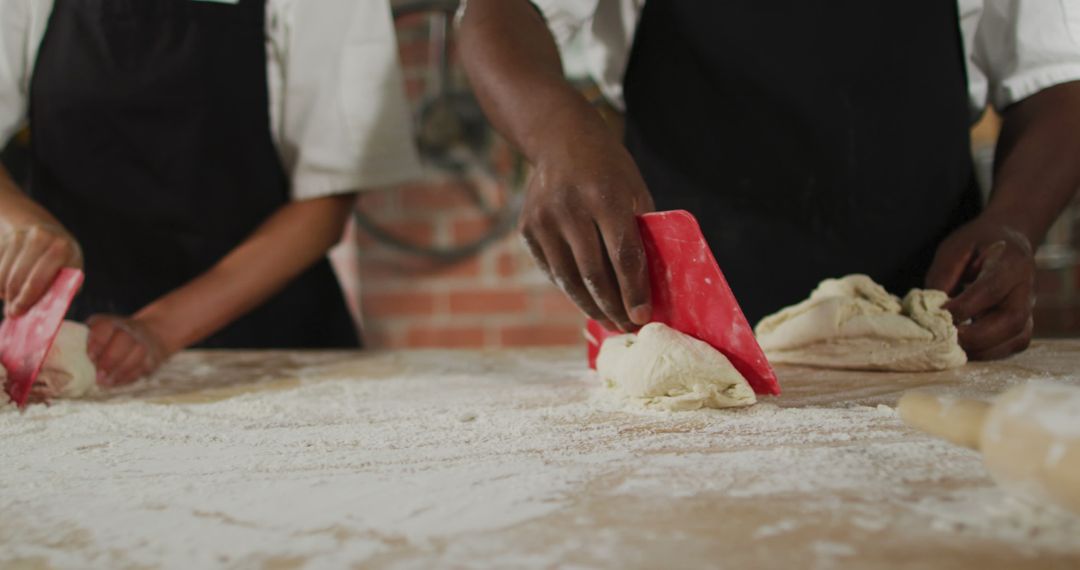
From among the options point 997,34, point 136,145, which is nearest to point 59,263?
point 136,145

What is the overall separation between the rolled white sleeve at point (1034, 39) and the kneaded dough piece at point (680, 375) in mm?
715

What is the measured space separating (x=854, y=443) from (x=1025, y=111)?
0.79m

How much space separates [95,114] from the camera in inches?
46.9

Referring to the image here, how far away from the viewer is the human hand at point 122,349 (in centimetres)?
98

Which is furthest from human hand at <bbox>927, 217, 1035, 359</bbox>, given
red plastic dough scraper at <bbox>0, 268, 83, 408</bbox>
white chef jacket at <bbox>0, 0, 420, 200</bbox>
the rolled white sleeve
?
red plastic dough scraper at <bbox>0, 268, 83, 408</bbox>

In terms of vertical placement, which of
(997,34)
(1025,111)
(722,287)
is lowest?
(722,287)

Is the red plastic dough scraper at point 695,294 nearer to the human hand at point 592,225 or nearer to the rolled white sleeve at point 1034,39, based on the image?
the human hand at point 592,225

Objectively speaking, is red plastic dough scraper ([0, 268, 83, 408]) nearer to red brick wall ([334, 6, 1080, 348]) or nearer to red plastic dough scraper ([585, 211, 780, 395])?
red plastic dough scraper ([585, 211, 780, 395])

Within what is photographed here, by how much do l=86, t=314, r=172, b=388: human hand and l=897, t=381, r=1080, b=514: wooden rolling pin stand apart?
93cm

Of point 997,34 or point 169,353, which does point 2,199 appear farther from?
point 997,34

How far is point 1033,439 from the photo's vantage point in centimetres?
38

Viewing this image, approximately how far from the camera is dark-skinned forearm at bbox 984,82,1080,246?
102 centimetres

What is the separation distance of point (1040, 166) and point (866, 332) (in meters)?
0.39

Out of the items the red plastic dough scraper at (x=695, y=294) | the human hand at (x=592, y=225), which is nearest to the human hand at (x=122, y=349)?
the human hand at (x=592, y=225)
